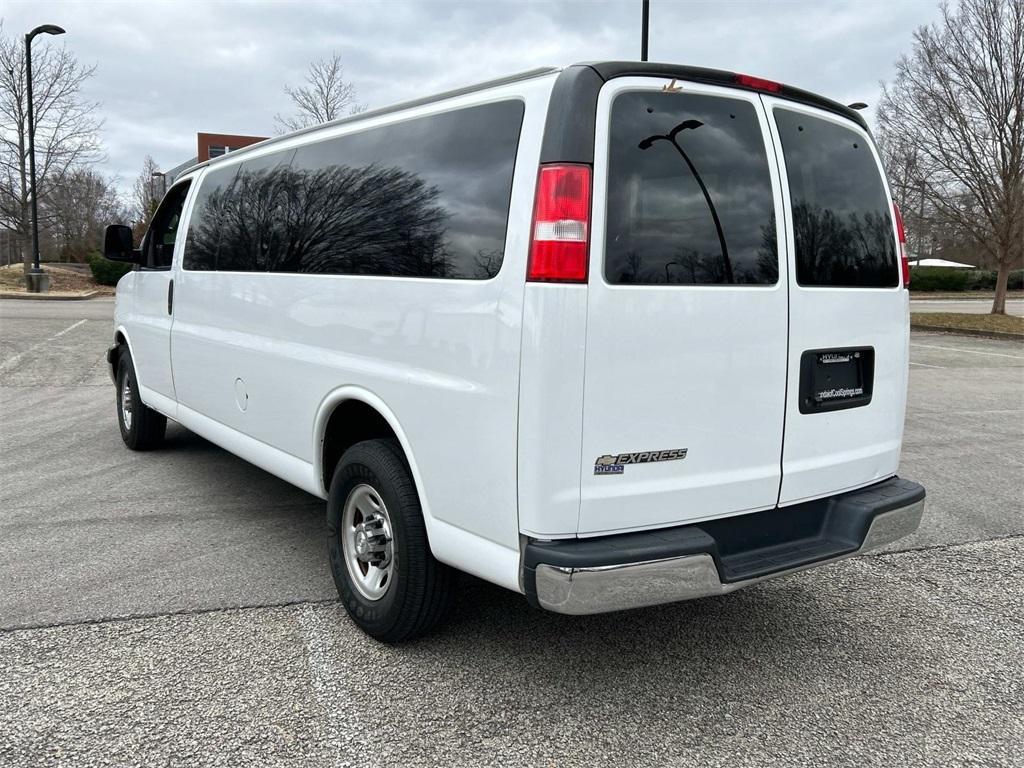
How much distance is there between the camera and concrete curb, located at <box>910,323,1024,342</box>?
1981 centimetres

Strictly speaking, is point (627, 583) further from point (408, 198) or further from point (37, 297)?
point (37, 297)

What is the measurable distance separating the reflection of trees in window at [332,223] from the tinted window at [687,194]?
0.48m

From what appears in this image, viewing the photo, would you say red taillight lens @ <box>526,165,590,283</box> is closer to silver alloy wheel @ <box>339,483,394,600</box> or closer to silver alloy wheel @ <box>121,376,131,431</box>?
silver alloy wheel @ <box>339,483,394,600</box>

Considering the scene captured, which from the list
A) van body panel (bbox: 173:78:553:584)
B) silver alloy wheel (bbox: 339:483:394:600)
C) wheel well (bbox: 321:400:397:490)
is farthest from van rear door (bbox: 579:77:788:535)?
wheel well (bbox: 321:400:397:490)

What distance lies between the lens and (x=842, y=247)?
132 inches

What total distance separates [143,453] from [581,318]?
17.0 ft

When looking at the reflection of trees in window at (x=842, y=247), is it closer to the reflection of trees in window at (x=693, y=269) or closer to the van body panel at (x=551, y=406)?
the reflection of trees in window at (x=693, y=269)

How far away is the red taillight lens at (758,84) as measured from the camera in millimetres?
3082

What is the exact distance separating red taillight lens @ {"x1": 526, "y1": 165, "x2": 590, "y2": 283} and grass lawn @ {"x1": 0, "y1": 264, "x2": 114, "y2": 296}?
27364 mm

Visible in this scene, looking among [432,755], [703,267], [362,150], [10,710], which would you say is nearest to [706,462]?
[703,267]

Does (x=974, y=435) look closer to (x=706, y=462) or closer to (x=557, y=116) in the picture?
(x=706, y=462)

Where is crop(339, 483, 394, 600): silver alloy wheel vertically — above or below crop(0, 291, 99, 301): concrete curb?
below

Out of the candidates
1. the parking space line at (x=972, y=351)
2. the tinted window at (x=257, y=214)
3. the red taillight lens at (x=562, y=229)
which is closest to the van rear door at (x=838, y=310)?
the red taillight lens at (x=562, y=229)

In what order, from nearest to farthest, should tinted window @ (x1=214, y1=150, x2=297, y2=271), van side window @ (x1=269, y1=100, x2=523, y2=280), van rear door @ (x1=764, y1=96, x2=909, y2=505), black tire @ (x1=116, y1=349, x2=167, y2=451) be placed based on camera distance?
van side window @ (x1=269, y1=100, x2=523, y2=280), van rear door @ (x1=764, y1=96, x2=909, y2=505), tinted window @ (x1=214, y1=150, x2=297, y2=271), black tire @ (x1=116, y1=349, x2=167, y2=451)
